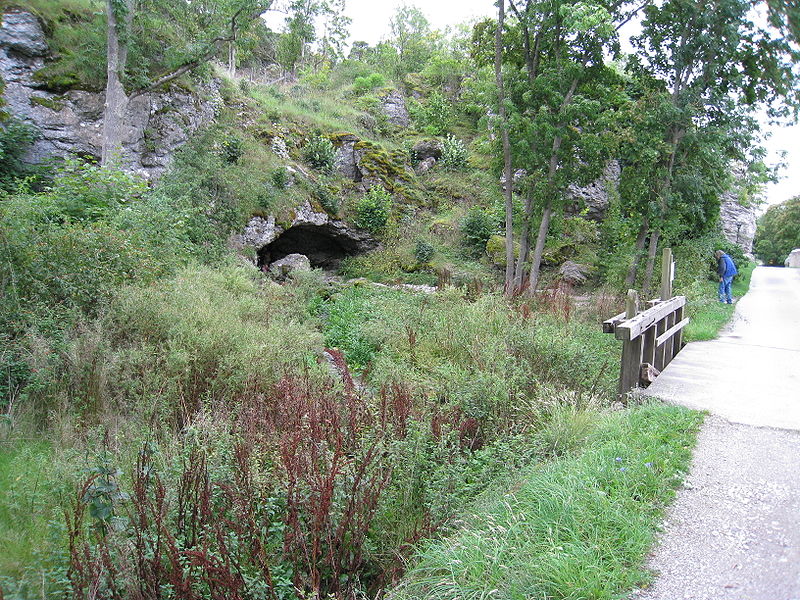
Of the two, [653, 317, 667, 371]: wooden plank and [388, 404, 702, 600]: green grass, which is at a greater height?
[653, 317, 667, 371]: wooden plank

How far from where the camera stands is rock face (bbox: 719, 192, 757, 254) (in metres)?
22.2

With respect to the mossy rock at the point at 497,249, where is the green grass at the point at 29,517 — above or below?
below

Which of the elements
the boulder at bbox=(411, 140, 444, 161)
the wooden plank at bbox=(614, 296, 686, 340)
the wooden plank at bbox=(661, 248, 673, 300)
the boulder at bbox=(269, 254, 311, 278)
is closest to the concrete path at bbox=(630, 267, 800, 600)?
the wooden plank at bbox=(614, 296, 686, 340)

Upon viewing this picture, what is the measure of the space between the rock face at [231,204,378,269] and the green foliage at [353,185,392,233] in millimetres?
319

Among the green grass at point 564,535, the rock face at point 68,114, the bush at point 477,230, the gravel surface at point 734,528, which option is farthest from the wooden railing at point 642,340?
the rock face at point 68,114

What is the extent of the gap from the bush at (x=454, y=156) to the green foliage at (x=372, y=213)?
203 inches

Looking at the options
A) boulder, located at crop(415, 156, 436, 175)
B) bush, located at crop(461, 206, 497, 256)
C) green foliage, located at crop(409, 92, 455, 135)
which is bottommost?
bush, located at crop(461, 206, 497, 256)

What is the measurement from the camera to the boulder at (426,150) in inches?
917

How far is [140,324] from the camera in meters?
6.07

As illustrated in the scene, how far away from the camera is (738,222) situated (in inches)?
897

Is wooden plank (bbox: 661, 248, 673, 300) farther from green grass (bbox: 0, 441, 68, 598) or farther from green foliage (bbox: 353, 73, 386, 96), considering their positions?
green foliage (bbox: 353, 73, 386, 96)

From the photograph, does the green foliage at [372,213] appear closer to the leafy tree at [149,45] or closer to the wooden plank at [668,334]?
the leafy tree at [149,45]

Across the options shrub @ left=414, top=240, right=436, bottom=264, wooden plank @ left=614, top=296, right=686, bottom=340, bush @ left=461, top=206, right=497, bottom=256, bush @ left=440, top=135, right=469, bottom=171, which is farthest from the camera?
bush @ left=440, top=135, right=469, bottom=171

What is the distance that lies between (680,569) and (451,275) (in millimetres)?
14075
